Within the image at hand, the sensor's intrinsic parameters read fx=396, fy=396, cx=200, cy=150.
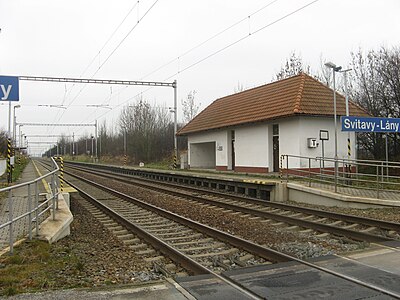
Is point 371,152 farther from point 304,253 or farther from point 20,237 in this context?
point 20,237

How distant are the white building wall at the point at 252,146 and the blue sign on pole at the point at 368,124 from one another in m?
8.27

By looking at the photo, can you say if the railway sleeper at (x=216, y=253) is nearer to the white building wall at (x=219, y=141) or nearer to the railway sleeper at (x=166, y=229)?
the railway sleeper at (x=166, y=229)

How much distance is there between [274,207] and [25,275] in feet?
31.0

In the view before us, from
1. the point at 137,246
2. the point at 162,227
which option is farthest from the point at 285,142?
the point at 137,246

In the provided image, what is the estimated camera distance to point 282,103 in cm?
2322

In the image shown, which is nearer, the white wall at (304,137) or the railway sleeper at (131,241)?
the railway sleeper at (131,241)

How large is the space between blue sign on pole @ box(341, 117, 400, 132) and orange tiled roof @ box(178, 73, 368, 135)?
524cm

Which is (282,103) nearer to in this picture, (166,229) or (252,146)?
(252,146)

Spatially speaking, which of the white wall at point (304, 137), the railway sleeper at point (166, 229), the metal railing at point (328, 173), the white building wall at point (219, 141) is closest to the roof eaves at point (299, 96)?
the white wall at point (304, 137)

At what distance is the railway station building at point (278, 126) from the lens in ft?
69.9

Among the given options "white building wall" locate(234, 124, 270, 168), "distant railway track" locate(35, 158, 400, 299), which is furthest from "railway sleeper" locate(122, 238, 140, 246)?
"white building wall" locate(234, 124, 270, 168)

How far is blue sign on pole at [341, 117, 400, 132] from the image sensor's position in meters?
15.3

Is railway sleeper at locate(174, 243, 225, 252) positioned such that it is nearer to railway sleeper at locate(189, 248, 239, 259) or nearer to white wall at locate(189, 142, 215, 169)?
railway sleeper at locate(189, 248, 239, 259)

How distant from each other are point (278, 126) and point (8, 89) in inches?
644
